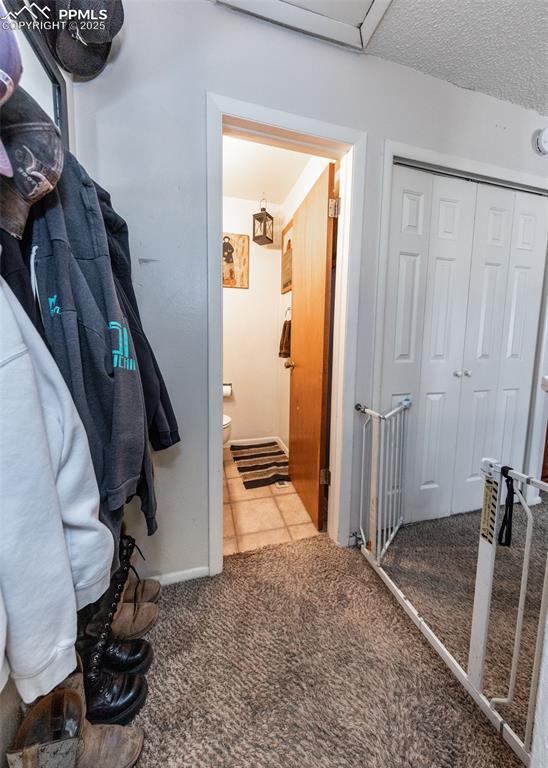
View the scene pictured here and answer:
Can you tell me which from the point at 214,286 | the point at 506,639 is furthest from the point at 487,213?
the point at 506,639

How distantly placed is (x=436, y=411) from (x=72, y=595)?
1914 millimetres

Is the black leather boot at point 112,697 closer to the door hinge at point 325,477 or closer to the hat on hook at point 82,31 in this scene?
the door hinge at point 325,477

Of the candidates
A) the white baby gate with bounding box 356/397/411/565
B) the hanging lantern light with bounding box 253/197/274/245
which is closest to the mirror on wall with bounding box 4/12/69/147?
the white baby gate with bounding box 356/397/411/565

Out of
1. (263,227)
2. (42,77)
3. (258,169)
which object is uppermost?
(258,169)

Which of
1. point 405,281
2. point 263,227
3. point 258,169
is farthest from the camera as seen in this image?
point 263,227

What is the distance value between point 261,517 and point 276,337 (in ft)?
6.14

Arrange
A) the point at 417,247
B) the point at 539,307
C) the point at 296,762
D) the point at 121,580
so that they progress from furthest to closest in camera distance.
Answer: the point at 539,307
the point at 417,247
the point at 121,580
the point at 296,762

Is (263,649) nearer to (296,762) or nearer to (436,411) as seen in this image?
(296,762)

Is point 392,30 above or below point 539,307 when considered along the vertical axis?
above

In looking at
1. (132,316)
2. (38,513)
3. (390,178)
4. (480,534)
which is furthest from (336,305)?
(38,513)

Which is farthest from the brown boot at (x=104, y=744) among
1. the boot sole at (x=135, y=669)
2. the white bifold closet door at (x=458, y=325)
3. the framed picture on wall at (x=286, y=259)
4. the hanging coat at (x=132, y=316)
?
the framed picture on wall at (x=286, y=259)

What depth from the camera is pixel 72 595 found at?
565 mm

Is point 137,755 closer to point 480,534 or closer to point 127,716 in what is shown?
point 127,716

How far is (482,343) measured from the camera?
1950 mm
